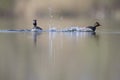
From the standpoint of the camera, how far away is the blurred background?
6398mm

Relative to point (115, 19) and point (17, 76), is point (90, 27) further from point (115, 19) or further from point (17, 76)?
point (17, 76)

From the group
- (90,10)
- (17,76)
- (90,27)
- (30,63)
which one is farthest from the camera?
(90,10)

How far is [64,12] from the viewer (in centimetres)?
644

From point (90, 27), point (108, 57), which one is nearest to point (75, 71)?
point (108, 57)

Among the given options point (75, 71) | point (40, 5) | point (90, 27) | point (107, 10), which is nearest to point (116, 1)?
point (107, 10)

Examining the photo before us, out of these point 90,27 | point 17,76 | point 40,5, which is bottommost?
point 17,76

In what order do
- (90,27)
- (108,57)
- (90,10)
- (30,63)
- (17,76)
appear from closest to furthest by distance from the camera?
(17,76) < (30,63) < (108,57) < (90,27) < (90,10)

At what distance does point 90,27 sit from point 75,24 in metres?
0.29

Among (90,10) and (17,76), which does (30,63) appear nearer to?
(17,76)

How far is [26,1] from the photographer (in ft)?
21.6

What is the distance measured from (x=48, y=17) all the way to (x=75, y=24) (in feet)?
1.73

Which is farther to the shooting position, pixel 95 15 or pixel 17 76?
pixel 95 15

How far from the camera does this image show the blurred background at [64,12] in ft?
21.0

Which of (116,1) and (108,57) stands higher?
(116,1)
